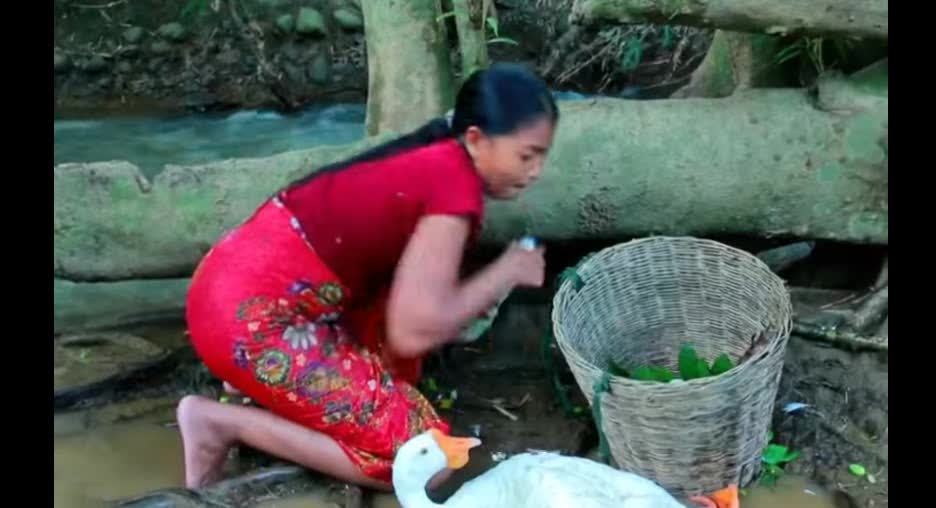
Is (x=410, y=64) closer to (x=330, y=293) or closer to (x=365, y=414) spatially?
(x=330, y=293)

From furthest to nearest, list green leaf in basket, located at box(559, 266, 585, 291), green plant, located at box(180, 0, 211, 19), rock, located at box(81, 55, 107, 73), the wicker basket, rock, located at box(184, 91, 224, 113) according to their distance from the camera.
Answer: green plant, located at box(180, 0, 211, 19), rock, located at box(81, 55, 107, 73), rock, located at box(184, 91, 224, 113), green leaf in basket, located at box(559, 266, 585, 291), the wicker basket

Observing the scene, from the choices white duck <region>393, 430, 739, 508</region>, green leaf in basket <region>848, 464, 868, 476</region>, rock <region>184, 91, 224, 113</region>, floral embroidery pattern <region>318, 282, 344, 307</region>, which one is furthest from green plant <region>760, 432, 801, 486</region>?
rock <region>184, 91, 224, 113</region>

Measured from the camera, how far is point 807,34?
9.49 feet

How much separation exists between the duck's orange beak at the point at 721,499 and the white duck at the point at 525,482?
0.79ft

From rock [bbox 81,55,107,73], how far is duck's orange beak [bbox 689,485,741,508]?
4332 millimetres

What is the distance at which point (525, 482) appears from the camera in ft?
6.93

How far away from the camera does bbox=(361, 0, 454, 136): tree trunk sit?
10.8 ft

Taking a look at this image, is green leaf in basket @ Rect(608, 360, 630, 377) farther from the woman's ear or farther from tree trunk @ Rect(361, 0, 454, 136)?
tree trunk @ Rect(361, 0, 454, 136)

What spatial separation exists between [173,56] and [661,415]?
4.20m

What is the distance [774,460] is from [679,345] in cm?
40

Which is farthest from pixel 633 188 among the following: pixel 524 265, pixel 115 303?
pixel 115 303

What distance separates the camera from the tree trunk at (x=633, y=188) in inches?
117

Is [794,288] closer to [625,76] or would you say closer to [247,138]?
[625,76]

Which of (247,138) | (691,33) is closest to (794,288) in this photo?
(691,33)
